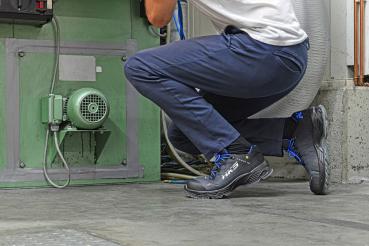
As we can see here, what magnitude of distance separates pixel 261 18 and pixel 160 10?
1.05 ft

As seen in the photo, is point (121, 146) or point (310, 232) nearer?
point (310, 232)

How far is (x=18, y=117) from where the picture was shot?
254 centimetres

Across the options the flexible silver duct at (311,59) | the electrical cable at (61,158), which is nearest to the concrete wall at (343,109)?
the flexible silver duct at (311,59)

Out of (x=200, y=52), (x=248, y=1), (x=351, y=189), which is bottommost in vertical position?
(x=351, y=189)

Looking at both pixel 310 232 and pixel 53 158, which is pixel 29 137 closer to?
pixel 53 158

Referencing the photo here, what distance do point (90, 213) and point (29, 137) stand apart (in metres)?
0.92

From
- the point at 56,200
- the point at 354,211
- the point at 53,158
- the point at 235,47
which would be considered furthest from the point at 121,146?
the point at 354,211

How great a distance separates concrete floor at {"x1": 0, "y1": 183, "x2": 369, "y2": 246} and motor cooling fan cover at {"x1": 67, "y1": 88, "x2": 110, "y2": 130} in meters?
0.29

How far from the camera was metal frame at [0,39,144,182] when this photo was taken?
2.52 meters

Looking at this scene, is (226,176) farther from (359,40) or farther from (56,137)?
(359,40)

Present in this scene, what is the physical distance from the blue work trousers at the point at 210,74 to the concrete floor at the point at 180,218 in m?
0.25

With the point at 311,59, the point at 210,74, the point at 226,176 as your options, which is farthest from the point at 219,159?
the point at 311,59

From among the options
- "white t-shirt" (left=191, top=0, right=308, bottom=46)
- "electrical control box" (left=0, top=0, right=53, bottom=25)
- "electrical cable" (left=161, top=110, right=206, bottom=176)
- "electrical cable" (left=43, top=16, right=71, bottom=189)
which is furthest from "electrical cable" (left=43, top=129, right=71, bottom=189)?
"white t-shirt" (left=191, top=0, right=308, bottom=46)

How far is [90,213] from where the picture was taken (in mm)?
1728
